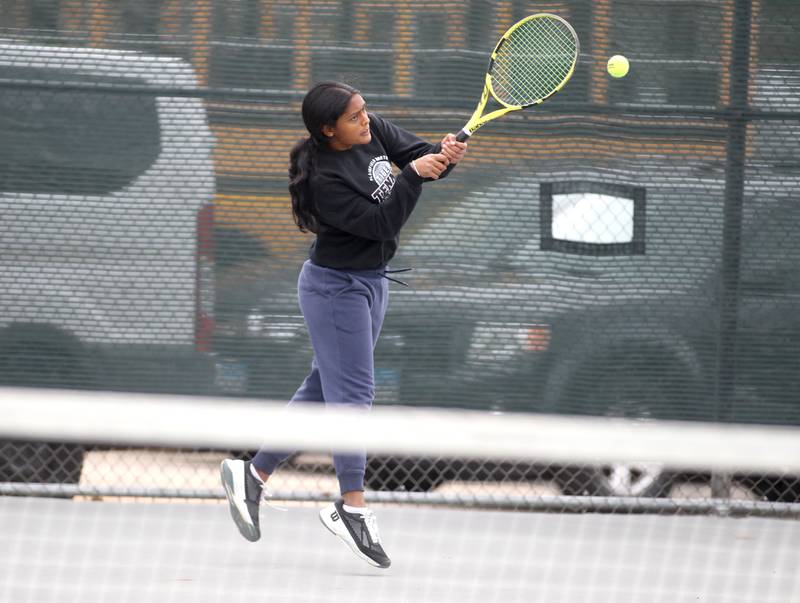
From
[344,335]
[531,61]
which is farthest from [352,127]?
[531,61]

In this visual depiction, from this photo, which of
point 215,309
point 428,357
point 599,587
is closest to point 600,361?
point 428,357

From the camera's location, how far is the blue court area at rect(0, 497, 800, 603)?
4027 millimetres

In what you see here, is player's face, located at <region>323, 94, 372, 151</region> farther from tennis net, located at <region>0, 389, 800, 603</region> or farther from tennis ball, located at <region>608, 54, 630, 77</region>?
A: tennis ball, located at <region>608, 54, 630, 77</region>

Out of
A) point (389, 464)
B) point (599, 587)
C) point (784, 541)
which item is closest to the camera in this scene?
point (599, 587)

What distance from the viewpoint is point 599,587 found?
413 cm

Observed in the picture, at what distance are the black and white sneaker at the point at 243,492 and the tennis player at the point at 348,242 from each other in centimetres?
3

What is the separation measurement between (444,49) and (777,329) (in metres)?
1.68

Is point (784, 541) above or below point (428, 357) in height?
below

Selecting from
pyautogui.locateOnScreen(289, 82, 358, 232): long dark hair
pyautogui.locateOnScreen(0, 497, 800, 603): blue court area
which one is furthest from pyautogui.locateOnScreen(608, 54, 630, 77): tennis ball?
pyautogui.locateOnScreen(0, 497, 800, 603): blue court area

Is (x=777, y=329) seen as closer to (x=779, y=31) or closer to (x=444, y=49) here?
(x=779, y=31)

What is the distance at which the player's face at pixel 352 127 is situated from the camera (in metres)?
3.87

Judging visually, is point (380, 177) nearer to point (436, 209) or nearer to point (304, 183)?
Answer: point (304, 183)

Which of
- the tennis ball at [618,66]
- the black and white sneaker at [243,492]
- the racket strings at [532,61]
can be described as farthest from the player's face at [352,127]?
the tennis ball at [618,66]

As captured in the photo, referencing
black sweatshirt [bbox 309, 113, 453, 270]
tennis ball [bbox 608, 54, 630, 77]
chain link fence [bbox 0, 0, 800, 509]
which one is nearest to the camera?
black sweatshirt [bbox 309, 113, 453, 270]
